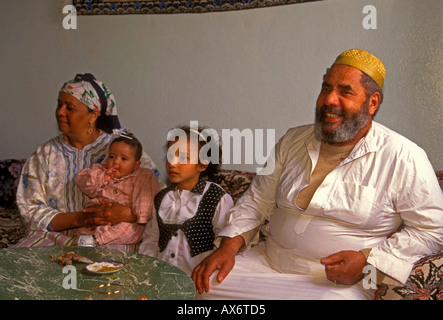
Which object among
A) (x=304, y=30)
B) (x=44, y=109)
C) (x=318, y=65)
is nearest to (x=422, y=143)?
(x=318, y=65)

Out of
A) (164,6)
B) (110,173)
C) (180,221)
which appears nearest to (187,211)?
(180,221)

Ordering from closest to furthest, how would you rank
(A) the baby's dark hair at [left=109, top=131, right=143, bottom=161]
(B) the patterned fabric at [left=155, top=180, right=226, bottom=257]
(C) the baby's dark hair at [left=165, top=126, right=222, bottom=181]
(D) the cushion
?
(B) the patterned fabric at [left=155, top=180, right=226, bottom=257] < (C) the baby's dark hair at [left=165, top=126, right=222, bottom=181] < (A) the baby's dark hair at [left=109, top=131, right=143, bottom=161] < (D) the cushion

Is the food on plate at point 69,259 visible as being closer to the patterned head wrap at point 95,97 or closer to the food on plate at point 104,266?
the food on plate at point 104,266

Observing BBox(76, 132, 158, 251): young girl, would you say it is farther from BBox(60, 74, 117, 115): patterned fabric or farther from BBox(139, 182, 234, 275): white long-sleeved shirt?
BBox(60, 74, 117, 115): patterned fabric

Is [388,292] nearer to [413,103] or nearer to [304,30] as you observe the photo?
[413,103]

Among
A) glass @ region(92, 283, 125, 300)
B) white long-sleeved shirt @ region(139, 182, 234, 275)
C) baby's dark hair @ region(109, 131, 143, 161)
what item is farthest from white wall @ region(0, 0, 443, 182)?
glass @ region(92, 283, 125, 300)

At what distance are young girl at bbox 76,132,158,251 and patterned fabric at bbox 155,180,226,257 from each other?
0.20 meters

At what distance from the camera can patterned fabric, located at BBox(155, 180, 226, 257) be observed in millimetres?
2438

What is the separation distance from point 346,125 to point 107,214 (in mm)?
1396

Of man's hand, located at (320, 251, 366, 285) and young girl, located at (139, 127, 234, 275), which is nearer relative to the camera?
man's hand, located at (320, 251, 366, 285)

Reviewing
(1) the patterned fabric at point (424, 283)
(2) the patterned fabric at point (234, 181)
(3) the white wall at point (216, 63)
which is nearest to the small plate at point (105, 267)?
(2) the patterned fabric at point (234, 181)
